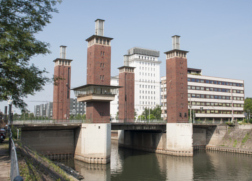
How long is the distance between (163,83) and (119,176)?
219 ft

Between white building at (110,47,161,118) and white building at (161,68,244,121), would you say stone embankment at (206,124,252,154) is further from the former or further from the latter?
white building at (110,47,161,118)

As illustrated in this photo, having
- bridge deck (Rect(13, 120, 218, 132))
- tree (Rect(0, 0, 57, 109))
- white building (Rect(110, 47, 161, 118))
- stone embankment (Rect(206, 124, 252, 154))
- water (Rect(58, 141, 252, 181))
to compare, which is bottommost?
water (Rect(58, 141, 252, 181))

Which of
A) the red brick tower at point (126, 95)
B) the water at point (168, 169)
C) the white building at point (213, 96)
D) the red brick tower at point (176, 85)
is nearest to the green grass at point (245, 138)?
the water at point (168, 169)

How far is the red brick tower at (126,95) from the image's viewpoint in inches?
2822

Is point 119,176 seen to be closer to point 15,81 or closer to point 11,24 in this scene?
point 15,81

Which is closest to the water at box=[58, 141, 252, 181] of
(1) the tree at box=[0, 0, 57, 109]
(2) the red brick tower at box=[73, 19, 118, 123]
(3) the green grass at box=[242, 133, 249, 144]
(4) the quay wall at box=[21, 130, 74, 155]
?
(4) the quay wall at box=[21, 130, 74, 155]

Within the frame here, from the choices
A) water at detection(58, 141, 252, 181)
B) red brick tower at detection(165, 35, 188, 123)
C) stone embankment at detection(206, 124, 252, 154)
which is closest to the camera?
water at detection(58, 141, 252, 181)

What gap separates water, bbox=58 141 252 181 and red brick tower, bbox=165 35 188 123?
36.3 ft

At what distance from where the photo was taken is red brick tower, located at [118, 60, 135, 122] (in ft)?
235

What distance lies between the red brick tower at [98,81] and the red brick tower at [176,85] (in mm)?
19178

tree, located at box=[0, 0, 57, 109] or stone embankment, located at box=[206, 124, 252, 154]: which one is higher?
tree, located at box=[0, 0, 57, 109]

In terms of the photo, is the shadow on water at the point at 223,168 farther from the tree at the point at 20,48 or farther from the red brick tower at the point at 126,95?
the tree at the point at 20,48

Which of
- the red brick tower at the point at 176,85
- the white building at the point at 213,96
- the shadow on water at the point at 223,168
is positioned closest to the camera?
the shadow on water at the point at 223,168

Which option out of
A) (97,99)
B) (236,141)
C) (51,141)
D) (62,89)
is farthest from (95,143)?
(236,141)
